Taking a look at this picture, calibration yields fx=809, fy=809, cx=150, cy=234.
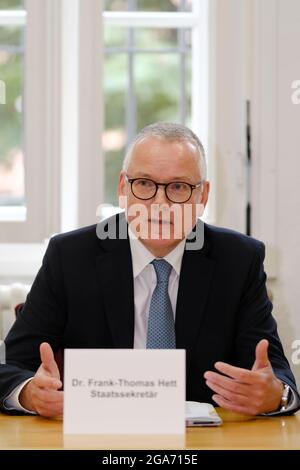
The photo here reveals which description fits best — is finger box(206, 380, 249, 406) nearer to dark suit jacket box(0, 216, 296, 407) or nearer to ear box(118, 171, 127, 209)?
dark suit jacket box(0, 216, 296, 407)

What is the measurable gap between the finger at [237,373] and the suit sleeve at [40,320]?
0.63m

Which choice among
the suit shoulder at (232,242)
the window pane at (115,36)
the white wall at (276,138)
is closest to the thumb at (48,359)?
the suit shoulder at (232,242)

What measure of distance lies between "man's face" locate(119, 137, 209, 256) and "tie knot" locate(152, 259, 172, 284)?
0.19 feet

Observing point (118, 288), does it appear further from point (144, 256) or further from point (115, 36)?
point (115, 36)

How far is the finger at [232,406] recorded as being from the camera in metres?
1.91

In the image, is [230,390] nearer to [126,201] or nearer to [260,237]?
[126,201]

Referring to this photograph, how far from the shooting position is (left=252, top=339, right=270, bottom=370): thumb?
1940 mm

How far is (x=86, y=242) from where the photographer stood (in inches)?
100.0

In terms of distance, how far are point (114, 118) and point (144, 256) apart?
1.43m

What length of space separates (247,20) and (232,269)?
1.46 metres

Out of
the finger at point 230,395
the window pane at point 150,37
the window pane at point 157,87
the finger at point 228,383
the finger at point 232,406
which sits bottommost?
the finger at point 232,406

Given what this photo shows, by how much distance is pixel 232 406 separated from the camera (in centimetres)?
192

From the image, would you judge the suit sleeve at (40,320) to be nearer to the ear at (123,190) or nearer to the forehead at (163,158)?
the ear at (123,190)

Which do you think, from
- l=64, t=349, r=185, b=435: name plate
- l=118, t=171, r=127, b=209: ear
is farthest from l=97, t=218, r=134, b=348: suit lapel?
l=64, t=349, r=185, b=435: name plate
